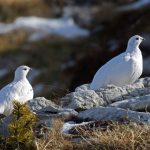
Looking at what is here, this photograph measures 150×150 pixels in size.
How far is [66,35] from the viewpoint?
38.5 meters

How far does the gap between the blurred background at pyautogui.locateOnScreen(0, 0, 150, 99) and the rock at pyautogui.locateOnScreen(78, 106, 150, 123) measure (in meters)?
18.9

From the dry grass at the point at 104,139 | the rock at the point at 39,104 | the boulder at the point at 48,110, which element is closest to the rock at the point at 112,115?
the boulder at the point at 48,110

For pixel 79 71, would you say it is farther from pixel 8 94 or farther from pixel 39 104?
pixel 39 104

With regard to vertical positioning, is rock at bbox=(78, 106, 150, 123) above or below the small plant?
above

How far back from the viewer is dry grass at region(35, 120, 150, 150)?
291 inches

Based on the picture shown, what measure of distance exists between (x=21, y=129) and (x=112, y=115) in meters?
1.57

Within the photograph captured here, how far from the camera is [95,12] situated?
40.3 meters

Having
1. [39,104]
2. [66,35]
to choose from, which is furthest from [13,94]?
[66,35]

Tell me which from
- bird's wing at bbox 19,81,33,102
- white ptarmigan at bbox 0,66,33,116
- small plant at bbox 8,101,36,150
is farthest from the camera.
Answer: bird's wing at bbox 19,81,33,102

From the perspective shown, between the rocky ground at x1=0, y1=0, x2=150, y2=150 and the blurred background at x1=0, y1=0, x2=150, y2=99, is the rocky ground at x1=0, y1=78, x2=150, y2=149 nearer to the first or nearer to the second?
the rocky ground at x1=0, y1=0, x2=150, y2=150

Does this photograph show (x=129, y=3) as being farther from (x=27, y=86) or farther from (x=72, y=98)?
(x=72, y=98)

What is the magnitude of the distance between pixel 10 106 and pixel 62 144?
393 centimetres

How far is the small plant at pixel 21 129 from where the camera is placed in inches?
277

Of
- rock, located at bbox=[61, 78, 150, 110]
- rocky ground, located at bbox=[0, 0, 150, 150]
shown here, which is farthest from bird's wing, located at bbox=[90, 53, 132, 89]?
rock, located at bbox=[61, 78, 150, 110]
